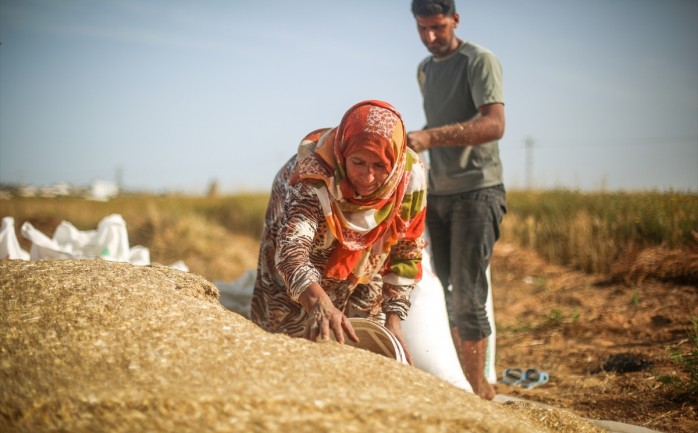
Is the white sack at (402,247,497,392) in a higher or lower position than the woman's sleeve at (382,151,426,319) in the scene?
lower

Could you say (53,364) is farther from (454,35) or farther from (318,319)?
(454,35)

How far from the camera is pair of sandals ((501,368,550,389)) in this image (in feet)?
13.5

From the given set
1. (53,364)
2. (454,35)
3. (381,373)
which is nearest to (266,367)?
(381,373)

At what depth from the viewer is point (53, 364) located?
1851 millimetres

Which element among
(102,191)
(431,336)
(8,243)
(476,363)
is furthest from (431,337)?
(102,191)

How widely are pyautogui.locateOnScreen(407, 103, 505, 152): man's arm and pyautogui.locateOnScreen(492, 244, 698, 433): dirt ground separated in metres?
1.54

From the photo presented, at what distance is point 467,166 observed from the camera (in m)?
3.59

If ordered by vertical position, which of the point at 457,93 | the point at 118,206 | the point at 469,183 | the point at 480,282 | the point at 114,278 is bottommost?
the point at 118,206

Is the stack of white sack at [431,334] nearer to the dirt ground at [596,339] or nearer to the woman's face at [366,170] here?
the dirt ground at [596,339]

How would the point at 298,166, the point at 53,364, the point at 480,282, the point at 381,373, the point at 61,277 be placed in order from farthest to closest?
the point at 480,282 < the point at 298,166 < the point at 61,277 < the point at 381,373 < the point at 53,364

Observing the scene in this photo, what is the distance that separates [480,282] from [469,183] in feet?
1.76

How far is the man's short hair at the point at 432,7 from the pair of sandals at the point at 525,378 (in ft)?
7.37

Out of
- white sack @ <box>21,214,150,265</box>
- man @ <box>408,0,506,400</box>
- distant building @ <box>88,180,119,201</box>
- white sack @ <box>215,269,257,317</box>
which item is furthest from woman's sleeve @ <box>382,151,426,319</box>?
distant building @ <box>88,180,119,201</box>

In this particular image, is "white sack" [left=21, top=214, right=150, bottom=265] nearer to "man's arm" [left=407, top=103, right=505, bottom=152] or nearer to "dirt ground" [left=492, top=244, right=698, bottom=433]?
"man's arm" [left=407, top=103, right=505, bottom=152]
